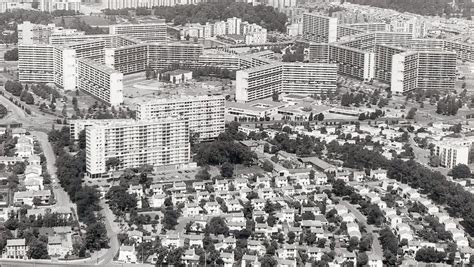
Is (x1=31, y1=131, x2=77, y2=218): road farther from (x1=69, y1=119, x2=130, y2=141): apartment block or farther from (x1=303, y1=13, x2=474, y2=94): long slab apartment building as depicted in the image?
(x1=303, y1=13, x2=474, y2=94): long slab apartment building

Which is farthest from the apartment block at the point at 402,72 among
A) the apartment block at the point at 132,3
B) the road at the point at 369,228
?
the apartment block at the point at 132,3

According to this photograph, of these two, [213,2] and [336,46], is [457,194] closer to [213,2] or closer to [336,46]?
[336,46]

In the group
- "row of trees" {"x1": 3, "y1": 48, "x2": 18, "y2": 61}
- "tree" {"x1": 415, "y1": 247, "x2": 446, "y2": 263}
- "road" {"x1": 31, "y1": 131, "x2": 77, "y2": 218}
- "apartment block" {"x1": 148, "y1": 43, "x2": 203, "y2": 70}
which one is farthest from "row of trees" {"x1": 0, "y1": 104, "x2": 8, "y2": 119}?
"tree" {"x1": 415, "y1": 247, "x2": 446, "y2": 263}

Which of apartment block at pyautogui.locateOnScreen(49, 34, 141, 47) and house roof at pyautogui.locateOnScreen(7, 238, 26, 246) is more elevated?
apartment block at pyautogui.locateOnScreen(49, 34, 141, 47)

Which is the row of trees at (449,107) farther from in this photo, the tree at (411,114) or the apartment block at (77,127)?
the apartment block at (77,127)

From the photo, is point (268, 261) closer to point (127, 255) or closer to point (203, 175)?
point (127, 255)

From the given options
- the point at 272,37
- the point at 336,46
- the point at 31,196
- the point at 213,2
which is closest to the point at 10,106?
the point at 31,196
